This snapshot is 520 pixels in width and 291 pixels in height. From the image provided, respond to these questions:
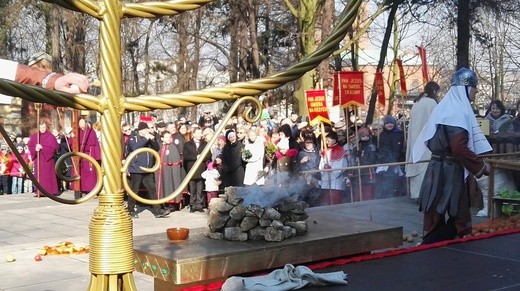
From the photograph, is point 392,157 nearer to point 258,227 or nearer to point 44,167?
point 44,167

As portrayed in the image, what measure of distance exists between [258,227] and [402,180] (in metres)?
7.92

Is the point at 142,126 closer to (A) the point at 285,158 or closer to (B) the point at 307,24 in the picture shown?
(A) the point at 285,158

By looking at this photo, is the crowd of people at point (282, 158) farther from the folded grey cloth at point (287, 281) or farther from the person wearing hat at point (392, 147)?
the folded grey cloth at point (287, 281)

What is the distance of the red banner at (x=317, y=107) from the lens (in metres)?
14.7

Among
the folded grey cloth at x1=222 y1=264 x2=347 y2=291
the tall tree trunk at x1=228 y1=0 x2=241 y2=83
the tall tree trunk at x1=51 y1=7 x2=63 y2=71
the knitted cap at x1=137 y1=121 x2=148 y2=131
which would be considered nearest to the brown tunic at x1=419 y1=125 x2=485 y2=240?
the folded grey cloth at x1=222 y1=264 x2=347 y2=291

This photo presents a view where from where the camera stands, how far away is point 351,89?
1558 centimetres

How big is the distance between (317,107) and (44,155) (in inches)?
254

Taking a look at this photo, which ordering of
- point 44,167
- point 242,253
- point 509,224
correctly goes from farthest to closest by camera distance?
point 44,167
point 509,224
point 242,253

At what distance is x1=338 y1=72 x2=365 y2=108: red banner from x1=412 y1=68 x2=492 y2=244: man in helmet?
345 inches

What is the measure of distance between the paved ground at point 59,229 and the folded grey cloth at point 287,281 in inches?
161

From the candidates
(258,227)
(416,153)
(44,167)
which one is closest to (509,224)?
(416,153)

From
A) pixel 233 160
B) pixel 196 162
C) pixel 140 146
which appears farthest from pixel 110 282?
pixel 140 146

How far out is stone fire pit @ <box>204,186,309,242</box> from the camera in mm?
5379

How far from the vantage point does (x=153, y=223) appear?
12.6 m
